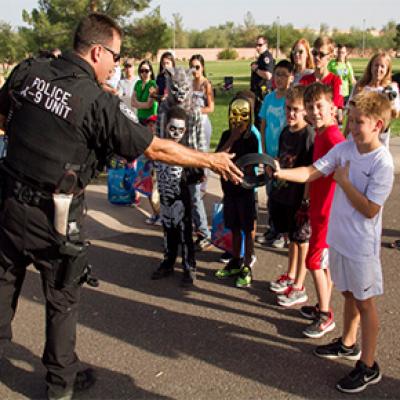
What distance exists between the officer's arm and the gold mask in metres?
1.28

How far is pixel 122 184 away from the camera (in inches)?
277

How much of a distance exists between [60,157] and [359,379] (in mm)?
2235

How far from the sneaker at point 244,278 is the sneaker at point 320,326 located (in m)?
0.94

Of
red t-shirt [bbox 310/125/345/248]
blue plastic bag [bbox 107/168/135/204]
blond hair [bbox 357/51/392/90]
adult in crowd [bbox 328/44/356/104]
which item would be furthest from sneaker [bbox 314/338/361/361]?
adult in crowd [bbox 328/44/356/104]

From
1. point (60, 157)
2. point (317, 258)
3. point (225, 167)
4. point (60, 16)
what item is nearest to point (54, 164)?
point (60, 157)

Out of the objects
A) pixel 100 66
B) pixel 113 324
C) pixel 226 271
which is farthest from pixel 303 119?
pixel 113 324

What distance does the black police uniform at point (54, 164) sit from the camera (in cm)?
287

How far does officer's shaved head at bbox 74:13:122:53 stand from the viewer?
300 centimetres

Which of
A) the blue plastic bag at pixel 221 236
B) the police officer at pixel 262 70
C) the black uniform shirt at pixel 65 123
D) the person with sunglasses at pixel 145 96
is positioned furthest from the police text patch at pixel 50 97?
the police officer at pixel 262 70

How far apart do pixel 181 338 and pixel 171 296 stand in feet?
2.46

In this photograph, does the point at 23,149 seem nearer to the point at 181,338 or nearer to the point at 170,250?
the point at 181,338

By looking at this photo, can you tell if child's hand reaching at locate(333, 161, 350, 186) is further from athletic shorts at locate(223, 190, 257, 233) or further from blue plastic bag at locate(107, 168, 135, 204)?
blue plastic bag at locate(107, 168, 135, 204)

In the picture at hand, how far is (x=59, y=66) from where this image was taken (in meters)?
2.97

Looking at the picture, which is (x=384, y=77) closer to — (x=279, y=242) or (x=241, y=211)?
(x=279, y=242)
